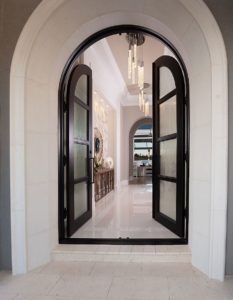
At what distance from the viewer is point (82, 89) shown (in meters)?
3.85

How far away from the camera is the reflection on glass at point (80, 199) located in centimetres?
354

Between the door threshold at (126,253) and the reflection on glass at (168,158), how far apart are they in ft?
3.42

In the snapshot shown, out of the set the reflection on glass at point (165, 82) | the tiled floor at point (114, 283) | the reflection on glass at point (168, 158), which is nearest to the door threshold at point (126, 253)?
the tiled floor at point (114, 283)

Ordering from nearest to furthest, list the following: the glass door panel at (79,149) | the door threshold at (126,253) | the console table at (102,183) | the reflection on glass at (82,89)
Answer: the door threshold at (126,253)
the glass door panel at (79,149)
the reflection on glass at (82,89)
the console table at (102,183)

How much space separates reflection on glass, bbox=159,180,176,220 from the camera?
3.35 metres

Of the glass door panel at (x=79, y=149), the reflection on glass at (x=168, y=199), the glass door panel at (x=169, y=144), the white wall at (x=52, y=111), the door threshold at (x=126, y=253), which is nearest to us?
the white wall at (x=52, y=111)

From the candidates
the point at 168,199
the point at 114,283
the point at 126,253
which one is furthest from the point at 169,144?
the point at 114,283

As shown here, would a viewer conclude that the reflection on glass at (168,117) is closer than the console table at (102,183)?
Yes

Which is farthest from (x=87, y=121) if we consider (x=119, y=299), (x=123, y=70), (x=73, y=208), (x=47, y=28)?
(x=123, y=70)

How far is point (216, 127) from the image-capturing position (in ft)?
7.55

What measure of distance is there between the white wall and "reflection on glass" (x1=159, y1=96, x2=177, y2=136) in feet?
2.36

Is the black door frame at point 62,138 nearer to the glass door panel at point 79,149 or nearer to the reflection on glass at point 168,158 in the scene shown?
the glass door panel at point 79,149

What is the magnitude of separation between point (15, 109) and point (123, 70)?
512cm

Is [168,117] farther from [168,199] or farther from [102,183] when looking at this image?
[102,183]
